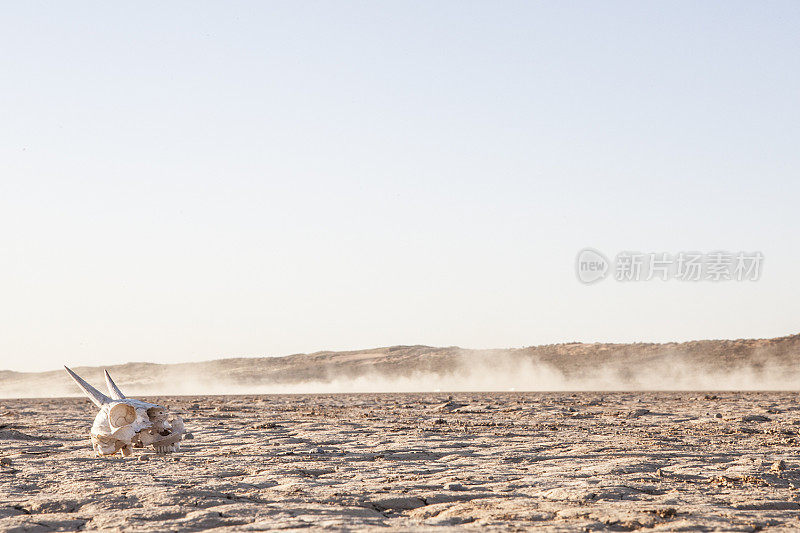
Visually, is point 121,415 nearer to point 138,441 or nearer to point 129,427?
point 129,427

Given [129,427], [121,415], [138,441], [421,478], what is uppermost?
[121,415]

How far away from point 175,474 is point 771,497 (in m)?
5.84

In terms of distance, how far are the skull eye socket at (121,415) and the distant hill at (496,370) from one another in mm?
36489

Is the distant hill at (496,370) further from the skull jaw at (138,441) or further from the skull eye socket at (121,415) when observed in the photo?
the skull eye socket at (121,415)

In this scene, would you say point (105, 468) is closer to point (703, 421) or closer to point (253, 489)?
point (253, 489)

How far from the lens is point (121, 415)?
32.3ft

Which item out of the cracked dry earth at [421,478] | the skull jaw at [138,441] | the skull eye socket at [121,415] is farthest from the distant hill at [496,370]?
the skull eye socket at [121,415]

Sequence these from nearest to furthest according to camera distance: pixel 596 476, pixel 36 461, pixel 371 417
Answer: pixel 596 476 < pixel 36 461 < pixel 371 417

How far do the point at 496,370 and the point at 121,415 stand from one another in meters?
58.0

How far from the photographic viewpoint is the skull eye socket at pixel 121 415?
32.1 feet

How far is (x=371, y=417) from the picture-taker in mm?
17562

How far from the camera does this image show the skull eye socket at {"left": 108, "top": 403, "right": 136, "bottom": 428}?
9.79 meters

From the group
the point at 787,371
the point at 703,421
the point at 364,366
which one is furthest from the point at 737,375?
the point at 703,421

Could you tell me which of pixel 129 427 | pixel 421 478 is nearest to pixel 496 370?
pixel 129 427
